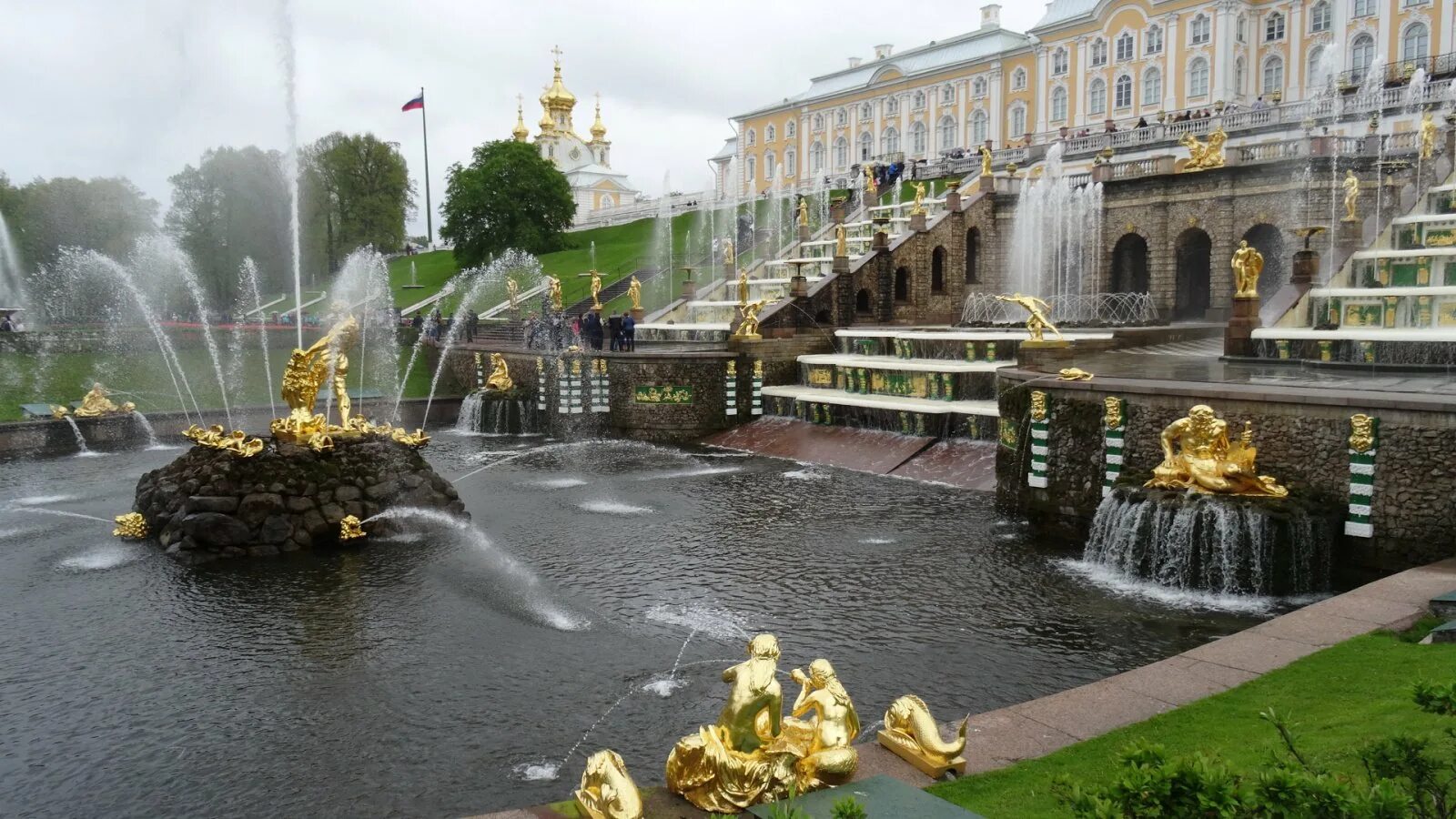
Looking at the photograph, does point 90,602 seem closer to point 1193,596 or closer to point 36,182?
point 1193,596

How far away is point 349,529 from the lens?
15180 millimetres

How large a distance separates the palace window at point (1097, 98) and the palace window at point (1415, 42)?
14.6m

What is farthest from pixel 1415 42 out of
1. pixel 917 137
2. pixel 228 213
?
pixel 228 213

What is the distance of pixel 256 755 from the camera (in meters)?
8.21

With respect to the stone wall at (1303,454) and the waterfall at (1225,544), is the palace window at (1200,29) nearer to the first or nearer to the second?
the stone wall at (1303,454)

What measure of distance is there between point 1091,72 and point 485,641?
56824 millimetres

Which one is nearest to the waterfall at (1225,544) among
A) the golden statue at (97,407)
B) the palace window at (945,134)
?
the golden statue at (97,407)

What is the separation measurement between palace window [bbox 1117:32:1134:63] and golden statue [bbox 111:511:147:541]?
54.6 m

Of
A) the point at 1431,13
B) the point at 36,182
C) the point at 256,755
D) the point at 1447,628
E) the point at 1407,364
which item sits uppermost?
the point at 1431,13

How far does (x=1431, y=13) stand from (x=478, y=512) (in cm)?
4866

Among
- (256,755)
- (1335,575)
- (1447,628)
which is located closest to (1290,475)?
(1335,575)

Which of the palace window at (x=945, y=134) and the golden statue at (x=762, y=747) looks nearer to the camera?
the golden statue at (x=762, y=747)

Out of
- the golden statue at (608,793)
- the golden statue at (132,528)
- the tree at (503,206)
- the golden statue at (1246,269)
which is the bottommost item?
the golden statue at (132,528)

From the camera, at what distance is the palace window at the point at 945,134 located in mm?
66688
